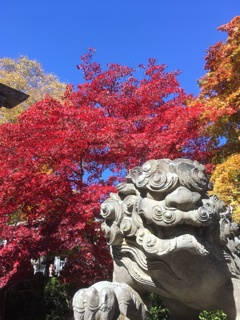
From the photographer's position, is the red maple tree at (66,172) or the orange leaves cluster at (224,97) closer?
the red maple tree at (66,172)

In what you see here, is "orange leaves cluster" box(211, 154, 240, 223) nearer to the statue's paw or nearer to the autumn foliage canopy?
the autumn foliage canopy

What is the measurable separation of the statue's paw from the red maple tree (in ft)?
11.2

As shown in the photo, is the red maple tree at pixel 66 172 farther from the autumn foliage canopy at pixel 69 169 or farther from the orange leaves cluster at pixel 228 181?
the orange leaves cluster at pixel 228 181

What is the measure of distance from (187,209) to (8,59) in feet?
57.2

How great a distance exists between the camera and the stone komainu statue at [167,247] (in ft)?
7.43

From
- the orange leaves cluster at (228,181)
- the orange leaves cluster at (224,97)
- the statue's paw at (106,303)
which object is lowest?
the statue's paw at (106,303)

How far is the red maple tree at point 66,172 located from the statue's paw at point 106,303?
3.41 metres

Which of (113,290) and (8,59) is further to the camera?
(8,59)

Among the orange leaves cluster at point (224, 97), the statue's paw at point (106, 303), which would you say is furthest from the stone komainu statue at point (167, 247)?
the orange leaves cluster at point (224, 97)

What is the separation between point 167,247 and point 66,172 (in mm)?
4446

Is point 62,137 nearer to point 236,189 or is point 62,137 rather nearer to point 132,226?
point 236,189

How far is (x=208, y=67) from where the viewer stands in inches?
388

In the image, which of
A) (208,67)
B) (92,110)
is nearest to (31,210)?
(92,110)

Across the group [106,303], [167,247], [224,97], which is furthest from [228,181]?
[106,303]
